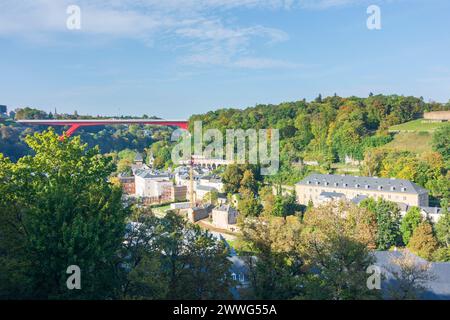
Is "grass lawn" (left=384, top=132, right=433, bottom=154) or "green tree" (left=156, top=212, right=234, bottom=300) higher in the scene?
"grass lawn" (left=384, top=132, right=433, bottom=154)

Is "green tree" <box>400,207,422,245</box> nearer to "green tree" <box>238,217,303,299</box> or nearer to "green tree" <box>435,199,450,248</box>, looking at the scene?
"green tree" <box>435,199,450,248</box>

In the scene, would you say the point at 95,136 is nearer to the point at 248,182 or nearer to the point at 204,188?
the point at 204,188

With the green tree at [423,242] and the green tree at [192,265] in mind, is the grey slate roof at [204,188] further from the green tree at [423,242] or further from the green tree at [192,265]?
the green tree at [192,265]

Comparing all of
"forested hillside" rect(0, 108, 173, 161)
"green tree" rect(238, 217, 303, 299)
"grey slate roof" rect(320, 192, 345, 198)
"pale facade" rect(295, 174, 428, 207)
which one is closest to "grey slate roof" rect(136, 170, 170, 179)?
"forested hillside" rect(0, 108, 173, 161)

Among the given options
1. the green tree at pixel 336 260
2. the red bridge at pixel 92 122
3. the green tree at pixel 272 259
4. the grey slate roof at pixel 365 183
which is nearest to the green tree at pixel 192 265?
the green tree at pixel 272 259
